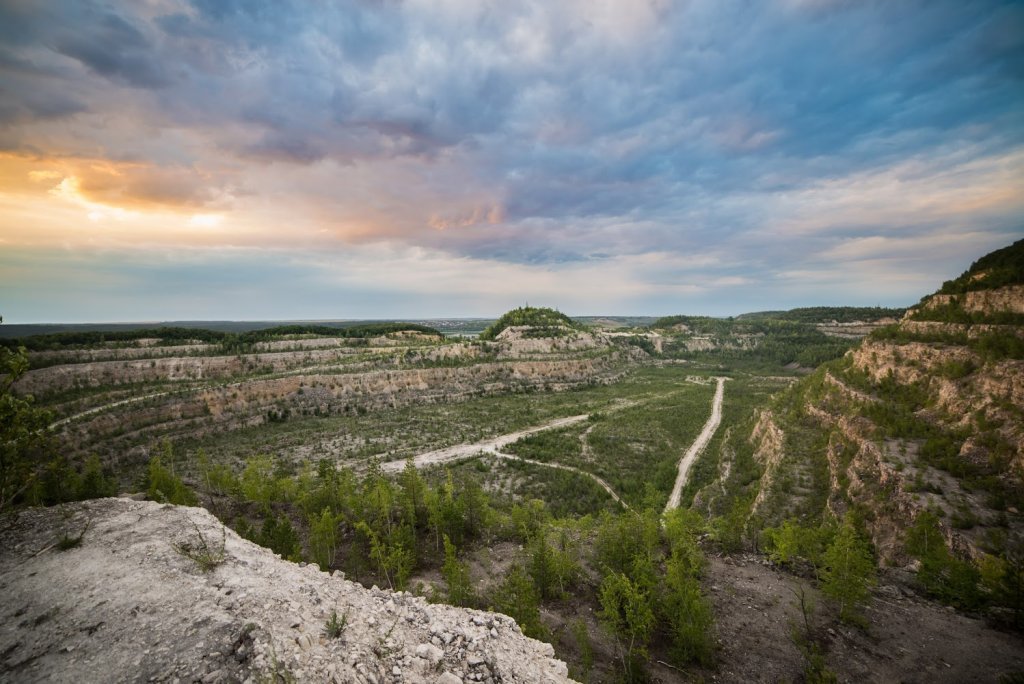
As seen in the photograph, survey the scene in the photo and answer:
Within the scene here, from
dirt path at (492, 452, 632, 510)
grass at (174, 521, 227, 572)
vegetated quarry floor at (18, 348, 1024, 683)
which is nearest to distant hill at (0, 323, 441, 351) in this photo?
vegetated quarry floor at (18, 348, 1024, 683)

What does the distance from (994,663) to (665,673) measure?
10.6 meters

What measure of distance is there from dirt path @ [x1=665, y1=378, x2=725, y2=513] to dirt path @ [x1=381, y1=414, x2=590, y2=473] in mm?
18755

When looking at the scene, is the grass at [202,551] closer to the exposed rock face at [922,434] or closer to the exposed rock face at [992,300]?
the exposed rock face at [922,434]

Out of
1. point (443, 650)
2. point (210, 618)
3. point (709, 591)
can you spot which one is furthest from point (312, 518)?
point (709, 591)

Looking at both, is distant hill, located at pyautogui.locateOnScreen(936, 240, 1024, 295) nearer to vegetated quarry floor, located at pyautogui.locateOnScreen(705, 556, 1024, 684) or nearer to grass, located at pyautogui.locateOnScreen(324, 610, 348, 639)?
vegetated quarry floor, located at pyautogui.locateOnScreen(705, 556, 1024, 684)

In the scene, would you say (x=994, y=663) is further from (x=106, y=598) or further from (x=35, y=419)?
(x=35, y=419)

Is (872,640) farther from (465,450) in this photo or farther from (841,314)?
(841,314)

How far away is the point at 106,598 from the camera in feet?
32.1

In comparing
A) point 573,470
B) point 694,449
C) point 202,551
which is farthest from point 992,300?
point 202,551

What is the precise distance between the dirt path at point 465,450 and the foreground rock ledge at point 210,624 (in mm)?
27787

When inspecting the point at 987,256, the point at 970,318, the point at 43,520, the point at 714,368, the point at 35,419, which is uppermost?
the point at 987,256

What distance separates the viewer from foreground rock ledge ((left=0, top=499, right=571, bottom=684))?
730 centimetres

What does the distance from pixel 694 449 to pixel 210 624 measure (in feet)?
171

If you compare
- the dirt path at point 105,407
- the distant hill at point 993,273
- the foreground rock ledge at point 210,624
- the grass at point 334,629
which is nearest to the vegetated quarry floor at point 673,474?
the foreground rock ledge at point 210,624
